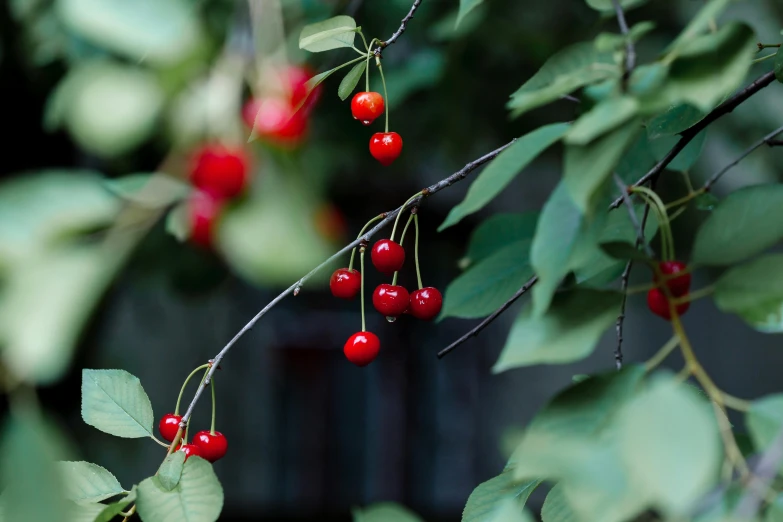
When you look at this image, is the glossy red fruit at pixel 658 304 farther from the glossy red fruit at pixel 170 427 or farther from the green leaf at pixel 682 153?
the glossy red fruit at pixel 170 427

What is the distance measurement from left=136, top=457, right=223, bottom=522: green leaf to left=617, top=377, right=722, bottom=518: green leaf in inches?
12.4

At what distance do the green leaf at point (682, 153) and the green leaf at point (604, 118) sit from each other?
45 centimetres

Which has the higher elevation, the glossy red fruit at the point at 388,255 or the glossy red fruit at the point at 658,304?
the glossy red fruit at the point at 388,255

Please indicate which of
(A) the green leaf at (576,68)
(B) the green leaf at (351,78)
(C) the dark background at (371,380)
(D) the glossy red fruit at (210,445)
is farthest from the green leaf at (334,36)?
(C) the dark background at (371,380)

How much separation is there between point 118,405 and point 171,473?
0.42 ft

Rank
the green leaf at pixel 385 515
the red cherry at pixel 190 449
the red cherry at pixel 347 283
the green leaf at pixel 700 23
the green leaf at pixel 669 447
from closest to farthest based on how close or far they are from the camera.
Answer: the green leaf at pixel 669 447, the green leaf at pixel 700 23, the green leaf at pixel 385 515, the red cherry at pixel 190 449, the red cherry at pixel 347 283

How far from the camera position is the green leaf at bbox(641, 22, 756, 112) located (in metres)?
0.40

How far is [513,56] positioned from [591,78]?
159 cm

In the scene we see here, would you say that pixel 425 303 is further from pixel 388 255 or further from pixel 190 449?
pixel 190 449

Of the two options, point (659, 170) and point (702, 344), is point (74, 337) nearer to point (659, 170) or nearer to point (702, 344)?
point (659, 170)

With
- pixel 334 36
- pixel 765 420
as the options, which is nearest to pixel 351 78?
pixel 334 36

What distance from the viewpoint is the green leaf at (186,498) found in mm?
522

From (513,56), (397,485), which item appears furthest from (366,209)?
(513,56)

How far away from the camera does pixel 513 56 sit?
196 cm
